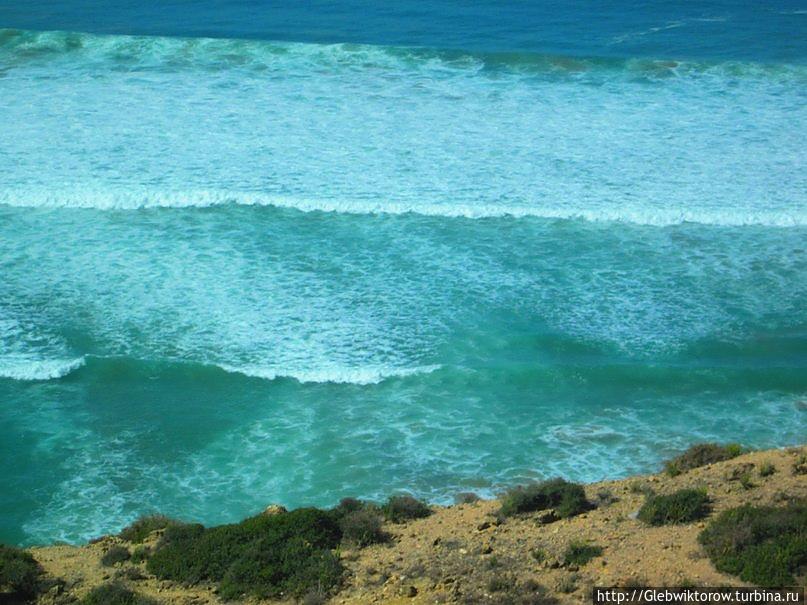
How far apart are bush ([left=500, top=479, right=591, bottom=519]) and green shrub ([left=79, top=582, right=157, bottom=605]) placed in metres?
4.70

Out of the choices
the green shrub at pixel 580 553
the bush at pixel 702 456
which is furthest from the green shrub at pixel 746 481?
the green shrub at pixel 580 553

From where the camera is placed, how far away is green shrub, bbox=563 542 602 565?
11.9 m

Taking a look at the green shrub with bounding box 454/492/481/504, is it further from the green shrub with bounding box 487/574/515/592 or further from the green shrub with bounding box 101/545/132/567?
the green shrub with bounding box 101/545/132/567

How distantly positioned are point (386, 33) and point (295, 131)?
12529mm

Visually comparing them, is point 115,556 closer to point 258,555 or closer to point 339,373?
point 258,555

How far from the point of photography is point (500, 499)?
14430 millimetres

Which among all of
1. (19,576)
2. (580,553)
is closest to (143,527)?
(19,576)

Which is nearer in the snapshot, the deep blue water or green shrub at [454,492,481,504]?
green shrub at [454,492,481,504]

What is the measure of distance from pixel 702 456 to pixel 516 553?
4.15 metres

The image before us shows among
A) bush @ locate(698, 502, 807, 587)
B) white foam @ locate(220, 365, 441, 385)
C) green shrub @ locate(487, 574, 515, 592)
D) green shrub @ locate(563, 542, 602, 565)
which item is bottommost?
white foam @ locate(220, 365, 441, 385)

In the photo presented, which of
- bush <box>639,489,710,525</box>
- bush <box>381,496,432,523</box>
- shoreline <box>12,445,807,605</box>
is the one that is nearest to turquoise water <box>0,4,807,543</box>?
bush <box>381,496,432,523</box>

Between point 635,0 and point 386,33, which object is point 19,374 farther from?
point 635,0

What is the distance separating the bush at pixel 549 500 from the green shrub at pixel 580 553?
129 cm

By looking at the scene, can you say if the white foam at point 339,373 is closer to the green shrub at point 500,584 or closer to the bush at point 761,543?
the green shrub at point 500,584
